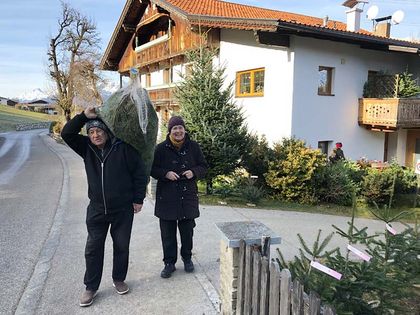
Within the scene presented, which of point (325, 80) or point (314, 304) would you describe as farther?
point (325, 80)

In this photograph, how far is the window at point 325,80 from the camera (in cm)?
1362

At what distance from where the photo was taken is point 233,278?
3152 mm

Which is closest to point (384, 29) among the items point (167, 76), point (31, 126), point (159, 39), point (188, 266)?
point (159, 39)

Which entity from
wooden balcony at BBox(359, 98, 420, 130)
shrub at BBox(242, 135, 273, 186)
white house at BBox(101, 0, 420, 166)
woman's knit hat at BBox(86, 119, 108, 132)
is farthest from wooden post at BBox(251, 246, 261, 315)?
wooden balcony at BBox(359, 98, 420, 130)

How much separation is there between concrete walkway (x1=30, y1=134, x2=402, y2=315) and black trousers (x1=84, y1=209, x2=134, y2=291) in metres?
0.27

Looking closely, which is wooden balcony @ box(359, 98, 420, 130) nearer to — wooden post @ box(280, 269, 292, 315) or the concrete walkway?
the concrete walkway

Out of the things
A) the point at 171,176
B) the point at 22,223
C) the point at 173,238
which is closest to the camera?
the point at 171,176

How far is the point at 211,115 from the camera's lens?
940 cm

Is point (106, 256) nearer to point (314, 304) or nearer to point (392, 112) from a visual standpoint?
point (314, 304)

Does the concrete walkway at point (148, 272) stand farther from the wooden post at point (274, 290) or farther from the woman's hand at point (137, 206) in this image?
the wooden post at point (274, 290)

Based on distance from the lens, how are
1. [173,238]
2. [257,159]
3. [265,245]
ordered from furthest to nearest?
[257,159], [173,238], [265,245]

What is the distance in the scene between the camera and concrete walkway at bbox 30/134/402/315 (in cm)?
369

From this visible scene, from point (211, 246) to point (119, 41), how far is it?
21.4 meters

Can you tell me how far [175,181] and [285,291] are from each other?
6.86 feet
